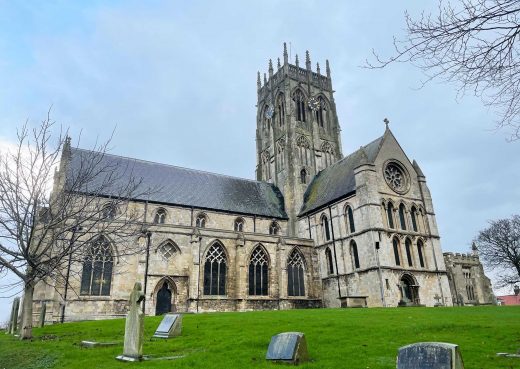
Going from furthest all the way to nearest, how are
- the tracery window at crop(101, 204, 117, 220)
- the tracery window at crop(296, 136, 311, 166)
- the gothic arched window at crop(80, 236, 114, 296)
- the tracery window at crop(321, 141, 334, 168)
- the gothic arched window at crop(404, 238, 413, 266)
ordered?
1. the tracery window at crop(321, 141, 334, 168)
2. the tracery window at crop(296, 136, 311, 166)
3. the gothic arched window at crop(404, 238, 413, 266)
4. the gothic arched window at crop(80, 236, 114, 296)
5. the tracery window at crop(101, 204, 117, 220)

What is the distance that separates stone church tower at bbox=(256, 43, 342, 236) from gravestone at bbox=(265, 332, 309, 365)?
94.2ft

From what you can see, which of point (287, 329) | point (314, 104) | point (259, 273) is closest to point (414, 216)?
point (259, 273)

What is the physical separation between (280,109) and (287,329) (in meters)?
35.9

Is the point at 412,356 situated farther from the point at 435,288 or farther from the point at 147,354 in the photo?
the point at 435,288

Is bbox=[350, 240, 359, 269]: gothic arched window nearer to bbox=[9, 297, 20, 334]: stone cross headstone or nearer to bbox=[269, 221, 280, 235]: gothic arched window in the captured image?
bbox=[269, 221, 280, 235]: gothic arched window

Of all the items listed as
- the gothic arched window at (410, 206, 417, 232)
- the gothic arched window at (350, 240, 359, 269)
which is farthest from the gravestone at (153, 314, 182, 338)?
the gothic arched window at (410, 206, 417, 232)

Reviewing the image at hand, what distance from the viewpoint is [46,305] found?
23.2 m

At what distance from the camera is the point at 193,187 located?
36.3 metres

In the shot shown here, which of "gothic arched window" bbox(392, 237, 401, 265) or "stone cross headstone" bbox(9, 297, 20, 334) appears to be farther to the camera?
"gothic arched window" bbox(392, 237, 401, 265)

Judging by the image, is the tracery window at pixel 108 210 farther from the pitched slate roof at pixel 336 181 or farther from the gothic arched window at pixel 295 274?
the pitched slate roof at pixel 336 181

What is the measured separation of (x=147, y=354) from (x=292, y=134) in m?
33.8

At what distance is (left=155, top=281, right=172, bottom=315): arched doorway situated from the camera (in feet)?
87.5

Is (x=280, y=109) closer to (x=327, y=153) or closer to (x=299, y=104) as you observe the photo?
(x=299, y=104)

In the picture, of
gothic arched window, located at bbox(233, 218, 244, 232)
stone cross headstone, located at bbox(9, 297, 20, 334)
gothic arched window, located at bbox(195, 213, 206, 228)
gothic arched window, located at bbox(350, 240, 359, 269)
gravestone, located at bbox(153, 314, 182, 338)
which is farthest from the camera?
gothic arched window, located at bbox(233, 218, 244, 232)
